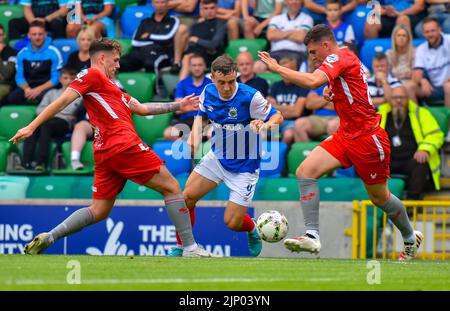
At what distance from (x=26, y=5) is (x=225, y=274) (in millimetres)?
11620

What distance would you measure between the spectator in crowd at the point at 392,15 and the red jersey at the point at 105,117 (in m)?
7.00

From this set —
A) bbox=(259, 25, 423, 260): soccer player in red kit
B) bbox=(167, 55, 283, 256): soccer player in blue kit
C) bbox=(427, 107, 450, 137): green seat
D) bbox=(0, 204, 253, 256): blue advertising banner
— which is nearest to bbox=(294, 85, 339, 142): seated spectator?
bbox=(427, 107, 450, 137): green seat

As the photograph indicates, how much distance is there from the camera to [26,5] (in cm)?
1973

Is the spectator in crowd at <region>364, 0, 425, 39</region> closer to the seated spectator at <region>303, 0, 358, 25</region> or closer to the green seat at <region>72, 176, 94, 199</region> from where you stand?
the seated spectator at <region>303, 0, 358, 25</region>

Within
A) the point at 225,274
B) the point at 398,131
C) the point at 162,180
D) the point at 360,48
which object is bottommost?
the point at 225,274

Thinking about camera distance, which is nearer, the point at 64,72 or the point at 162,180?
the point at 162,180

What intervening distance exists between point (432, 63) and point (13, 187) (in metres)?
6.74

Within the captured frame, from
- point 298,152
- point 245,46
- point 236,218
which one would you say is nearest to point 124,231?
point 298,152

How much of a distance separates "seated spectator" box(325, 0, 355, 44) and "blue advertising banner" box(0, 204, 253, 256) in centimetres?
376

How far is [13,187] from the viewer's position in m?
16.6

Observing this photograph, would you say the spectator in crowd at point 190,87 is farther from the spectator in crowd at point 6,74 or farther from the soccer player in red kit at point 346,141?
the soccer player in red kit at point 346,141

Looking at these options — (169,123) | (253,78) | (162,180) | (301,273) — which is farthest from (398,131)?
(301,273)

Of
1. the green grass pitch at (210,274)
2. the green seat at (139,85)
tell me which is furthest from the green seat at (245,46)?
the green grass pitch at (210,274)

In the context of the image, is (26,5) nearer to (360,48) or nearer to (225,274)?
(360,48)
